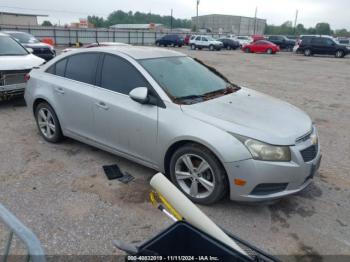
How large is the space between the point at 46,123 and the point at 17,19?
2518 inches

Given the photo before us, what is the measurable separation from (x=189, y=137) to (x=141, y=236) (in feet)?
3.50

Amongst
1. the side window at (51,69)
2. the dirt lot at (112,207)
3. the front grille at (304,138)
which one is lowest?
the dirt lot at (112,207)

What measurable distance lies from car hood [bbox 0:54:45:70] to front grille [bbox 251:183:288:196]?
240 inches

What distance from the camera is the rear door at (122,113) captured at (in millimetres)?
3723

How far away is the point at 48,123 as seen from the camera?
16.8 feet

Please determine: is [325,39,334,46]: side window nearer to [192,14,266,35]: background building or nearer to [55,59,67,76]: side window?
[55,59,67,76]: side window

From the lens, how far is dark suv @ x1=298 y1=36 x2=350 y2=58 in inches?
1078

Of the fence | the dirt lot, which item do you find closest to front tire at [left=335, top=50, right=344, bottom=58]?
the fence

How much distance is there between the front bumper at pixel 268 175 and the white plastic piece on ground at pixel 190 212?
3.53 ft

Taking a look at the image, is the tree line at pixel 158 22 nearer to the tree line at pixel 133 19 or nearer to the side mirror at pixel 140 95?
the tree line at pixel 133 19

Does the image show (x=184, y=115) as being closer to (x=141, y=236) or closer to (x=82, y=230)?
(x=141, y=236)

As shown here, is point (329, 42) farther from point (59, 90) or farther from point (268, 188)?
point (268, 188)

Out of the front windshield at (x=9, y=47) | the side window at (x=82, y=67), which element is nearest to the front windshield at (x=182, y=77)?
the side window at (x=82, y=67)

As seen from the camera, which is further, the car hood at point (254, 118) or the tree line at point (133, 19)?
the tree line at point (133, 19)
